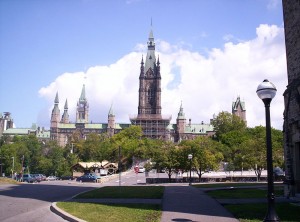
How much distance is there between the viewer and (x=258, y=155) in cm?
5581

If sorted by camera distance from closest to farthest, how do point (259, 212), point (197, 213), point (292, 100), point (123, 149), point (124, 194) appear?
1. point (259, 212)
2. point (197, 213)
3. point (292, 100)
4. point (124, 194)
5. point (123, 149)

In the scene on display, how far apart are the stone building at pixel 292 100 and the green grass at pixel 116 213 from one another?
26.3ft

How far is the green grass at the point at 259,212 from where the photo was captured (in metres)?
12.8

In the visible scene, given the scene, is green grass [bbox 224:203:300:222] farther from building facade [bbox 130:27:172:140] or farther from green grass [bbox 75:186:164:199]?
building facade [bbox 130:27:172:140]

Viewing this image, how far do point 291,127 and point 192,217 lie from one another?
9306 millimetres

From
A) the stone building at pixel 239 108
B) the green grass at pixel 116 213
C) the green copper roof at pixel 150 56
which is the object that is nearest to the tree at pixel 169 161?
the green grass at pixel 116 213

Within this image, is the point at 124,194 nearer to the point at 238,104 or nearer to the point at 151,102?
the point at 151,102

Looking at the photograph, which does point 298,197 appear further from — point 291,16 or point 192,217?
point 291,16

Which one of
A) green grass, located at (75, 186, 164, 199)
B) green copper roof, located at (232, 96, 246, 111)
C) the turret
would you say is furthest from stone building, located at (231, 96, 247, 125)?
green grass, located at (75, 186, 164, 199)

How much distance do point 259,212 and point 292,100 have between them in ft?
25.4

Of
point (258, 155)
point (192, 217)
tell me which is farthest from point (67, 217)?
point (258, 155)

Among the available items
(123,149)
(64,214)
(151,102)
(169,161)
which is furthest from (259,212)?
(151,102)

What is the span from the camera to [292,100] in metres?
19.3

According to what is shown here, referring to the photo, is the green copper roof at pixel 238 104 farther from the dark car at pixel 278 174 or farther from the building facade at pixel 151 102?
the dark car at pixel 278 174
